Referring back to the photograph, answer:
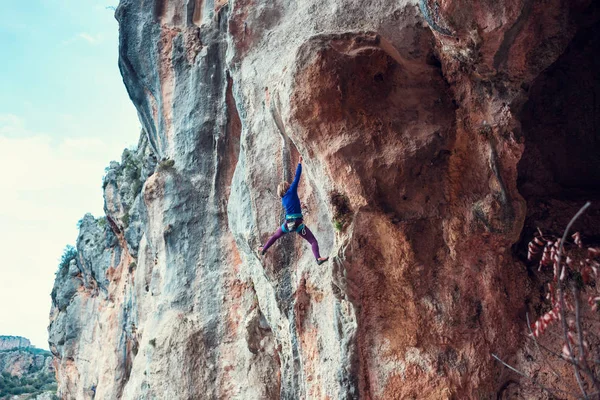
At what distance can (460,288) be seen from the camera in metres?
6.97

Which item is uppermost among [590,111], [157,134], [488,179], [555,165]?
[157,134]

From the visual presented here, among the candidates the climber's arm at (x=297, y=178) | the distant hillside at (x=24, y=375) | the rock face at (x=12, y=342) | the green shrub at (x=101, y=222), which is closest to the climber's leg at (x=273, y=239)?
the climber's arm at (x=297, y=178)

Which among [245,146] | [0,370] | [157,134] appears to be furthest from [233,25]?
[0,370]

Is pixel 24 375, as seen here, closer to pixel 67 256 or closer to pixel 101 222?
pixel 67 256

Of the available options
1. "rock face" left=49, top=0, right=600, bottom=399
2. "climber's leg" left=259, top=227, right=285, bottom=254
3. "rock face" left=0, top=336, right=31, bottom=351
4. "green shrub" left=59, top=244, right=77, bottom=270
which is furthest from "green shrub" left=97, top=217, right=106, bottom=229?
"rock face" left=0, top=336, right=31, bottom=351

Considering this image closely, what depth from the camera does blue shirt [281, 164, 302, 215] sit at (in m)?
7.89

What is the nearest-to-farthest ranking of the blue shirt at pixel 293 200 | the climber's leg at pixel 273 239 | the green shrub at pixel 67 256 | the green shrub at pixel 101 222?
the blue shirt at pixel 293 200, the climber's leg at pixel 273 239, the green shrub at pixel 101 222, the green shrub at pixel 67 256

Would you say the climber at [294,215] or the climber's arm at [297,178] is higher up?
the climber's arm at [297,178]

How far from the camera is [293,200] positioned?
26.0 ft

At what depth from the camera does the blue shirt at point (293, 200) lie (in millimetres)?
7895

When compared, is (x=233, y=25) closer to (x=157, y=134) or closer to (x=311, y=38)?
(x=311, y=38)

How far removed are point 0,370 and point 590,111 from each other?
6879cm

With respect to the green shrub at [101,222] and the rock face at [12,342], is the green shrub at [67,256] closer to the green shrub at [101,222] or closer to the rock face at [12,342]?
the green shrub at [101,222]

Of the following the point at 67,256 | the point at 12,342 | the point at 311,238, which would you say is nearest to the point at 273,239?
the point at 311,238
